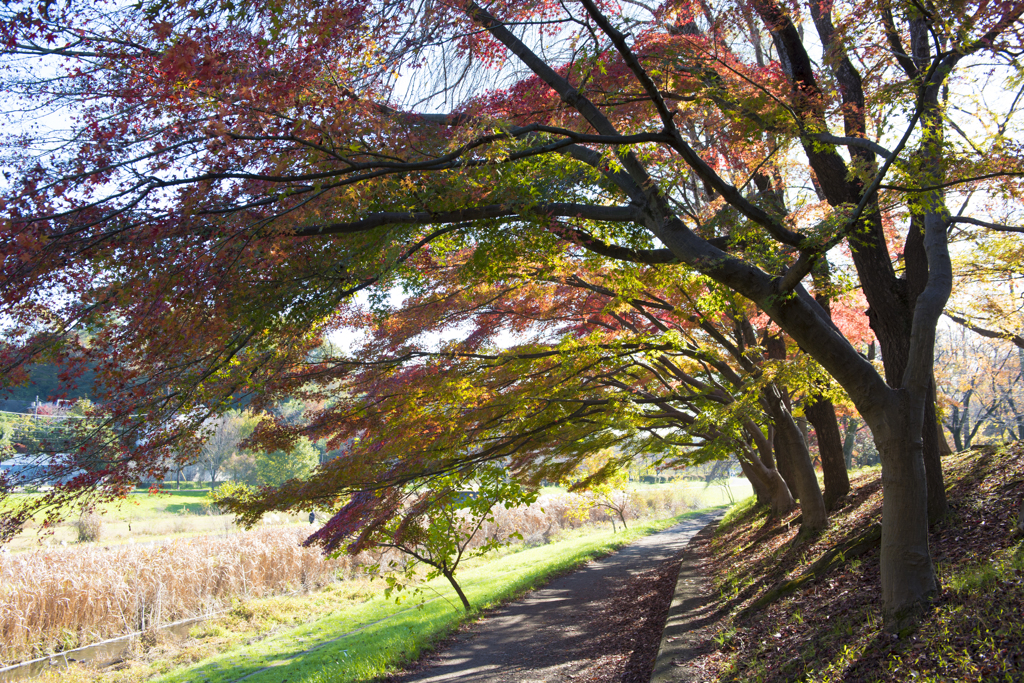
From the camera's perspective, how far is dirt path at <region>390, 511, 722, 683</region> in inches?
285

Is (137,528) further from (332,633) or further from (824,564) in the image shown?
(824,564)

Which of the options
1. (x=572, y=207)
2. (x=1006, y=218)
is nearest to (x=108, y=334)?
(x=572, y=207)

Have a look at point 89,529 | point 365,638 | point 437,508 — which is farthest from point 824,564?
point 89,529

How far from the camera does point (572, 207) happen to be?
218 inches

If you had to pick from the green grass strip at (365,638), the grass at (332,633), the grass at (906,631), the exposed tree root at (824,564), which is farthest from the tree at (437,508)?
the exposed tree root at (824,564)

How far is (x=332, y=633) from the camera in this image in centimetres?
1240

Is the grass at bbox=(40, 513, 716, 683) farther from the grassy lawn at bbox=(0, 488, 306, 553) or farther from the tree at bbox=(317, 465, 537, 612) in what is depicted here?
the grassy lawn at bbox=(0, 488, 306, 553)

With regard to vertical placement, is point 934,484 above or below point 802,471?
below

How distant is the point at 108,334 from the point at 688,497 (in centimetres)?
4635

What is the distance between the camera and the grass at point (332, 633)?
9.13m

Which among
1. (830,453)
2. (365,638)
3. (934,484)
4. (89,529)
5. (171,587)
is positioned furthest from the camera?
(89,529)

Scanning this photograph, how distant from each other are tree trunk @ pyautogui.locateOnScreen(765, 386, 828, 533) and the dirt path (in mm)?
2863

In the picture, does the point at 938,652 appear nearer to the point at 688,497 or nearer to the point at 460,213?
the point at 460,213

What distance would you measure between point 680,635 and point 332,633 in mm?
8236
